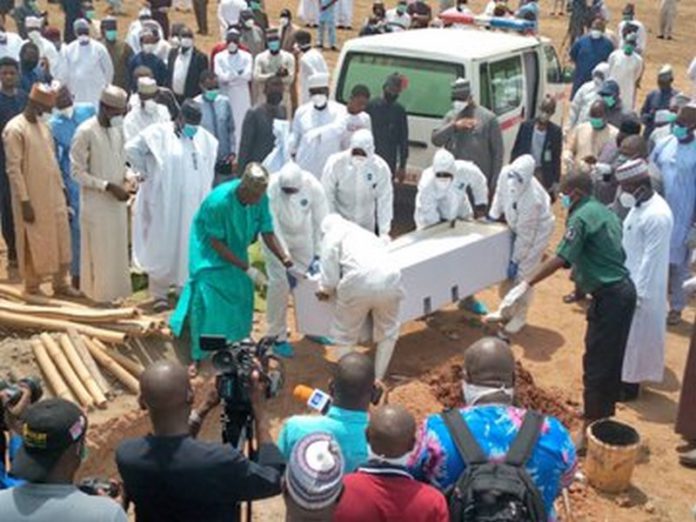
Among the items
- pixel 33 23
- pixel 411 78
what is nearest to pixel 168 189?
pixel 411 78

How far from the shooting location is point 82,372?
291 inches

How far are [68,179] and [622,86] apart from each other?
9.06 metres

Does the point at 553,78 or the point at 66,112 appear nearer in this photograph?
the point at 66,112

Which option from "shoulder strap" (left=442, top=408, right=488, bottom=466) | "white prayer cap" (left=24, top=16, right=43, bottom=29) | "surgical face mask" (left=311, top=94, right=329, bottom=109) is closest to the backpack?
"shoulder strap" (left=442, top=408, right=488, bottom=466)

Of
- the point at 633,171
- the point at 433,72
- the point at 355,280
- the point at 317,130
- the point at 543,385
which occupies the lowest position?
the point at 543,385

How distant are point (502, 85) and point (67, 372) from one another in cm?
673

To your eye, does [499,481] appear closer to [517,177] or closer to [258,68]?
[517,177]

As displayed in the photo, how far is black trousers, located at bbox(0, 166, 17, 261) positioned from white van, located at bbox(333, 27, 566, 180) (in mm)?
3833

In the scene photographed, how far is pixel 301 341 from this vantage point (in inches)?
361

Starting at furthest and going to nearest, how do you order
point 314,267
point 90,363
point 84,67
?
1. point 84,67
2. point 314,267
3. point 90,363

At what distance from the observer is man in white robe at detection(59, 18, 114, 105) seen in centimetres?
1348

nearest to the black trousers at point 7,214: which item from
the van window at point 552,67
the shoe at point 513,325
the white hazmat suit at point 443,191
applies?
the white hazmat suit at point 443,191

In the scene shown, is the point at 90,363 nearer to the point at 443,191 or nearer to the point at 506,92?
the point at 443,191

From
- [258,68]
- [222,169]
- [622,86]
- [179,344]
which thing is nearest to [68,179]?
[222,169]
